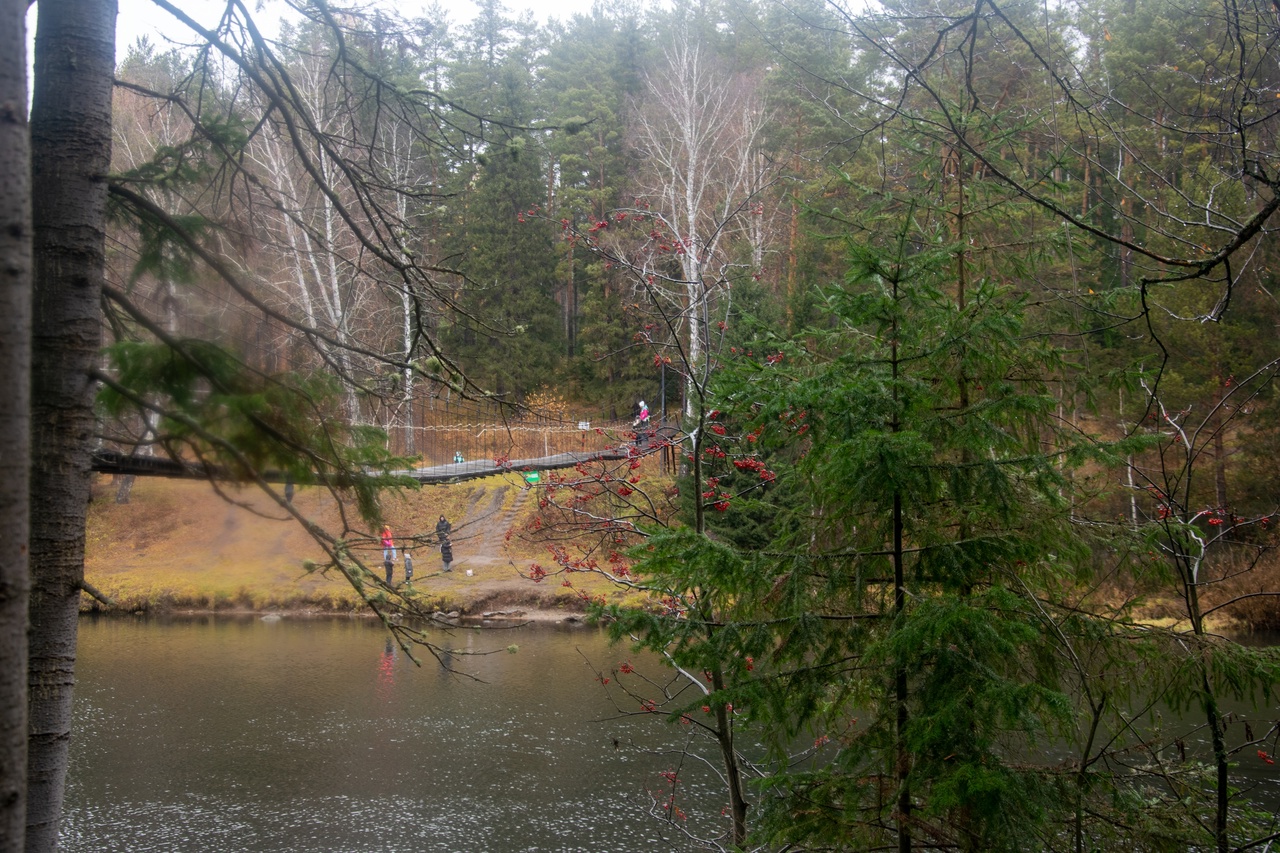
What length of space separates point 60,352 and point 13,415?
862mm

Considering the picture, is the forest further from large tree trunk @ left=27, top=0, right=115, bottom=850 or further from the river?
the river

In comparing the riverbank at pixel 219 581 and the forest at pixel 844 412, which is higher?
the forest at pixel 844 412

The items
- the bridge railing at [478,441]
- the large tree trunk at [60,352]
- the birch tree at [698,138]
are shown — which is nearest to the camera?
the large tree trunk at [60,352]

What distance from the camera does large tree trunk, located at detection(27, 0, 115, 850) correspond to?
2.27 m

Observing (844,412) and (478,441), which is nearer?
(844,412)

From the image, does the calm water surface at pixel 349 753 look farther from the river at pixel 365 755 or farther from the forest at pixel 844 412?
the forest at pixel 844 412

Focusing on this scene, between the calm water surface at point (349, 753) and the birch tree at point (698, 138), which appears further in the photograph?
the birch tree at point (698, 138)

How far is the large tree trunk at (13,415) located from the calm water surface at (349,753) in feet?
16.3

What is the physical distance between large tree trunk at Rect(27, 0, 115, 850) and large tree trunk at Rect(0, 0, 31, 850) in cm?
80

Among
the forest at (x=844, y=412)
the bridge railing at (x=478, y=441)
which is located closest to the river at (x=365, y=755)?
the forest at (x=844, y=412)

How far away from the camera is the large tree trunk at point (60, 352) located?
2.27 meters

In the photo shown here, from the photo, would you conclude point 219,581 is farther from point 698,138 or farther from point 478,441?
point 698,138

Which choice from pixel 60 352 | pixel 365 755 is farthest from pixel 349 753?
pixel 60 352

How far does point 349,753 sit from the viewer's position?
9.52m
